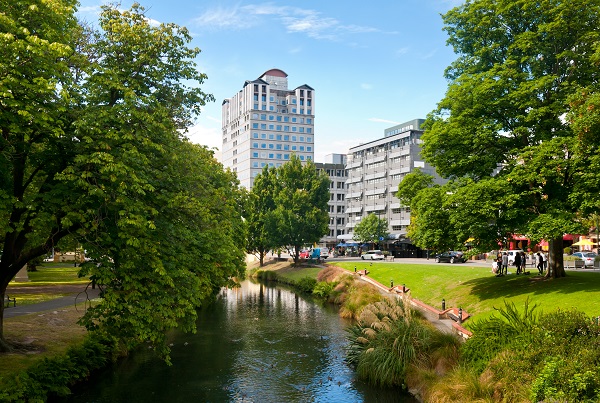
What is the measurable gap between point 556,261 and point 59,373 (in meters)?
28.9

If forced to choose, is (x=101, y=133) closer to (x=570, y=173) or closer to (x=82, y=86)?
(x=82, y=86)

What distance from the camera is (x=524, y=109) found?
30.5 meters

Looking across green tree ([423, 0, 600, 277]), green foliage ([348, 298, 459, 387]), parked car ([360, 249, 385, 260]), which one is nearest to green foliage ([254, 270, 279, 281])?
parked car ([360, 249, 385, 260])

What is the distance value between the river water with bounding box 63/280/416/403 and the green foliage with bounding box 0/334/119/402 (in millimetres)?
632

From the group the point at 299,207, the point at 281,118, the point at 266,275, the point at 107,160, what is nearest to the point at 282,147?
the point at 281,118

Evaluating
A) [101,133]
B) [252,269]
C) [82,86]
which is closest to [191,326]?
[101,133]

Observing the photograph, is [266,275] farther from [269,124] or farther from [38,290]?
[269,124]

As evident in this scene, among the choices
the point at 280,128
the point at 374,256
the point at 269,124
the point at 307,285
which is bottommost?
the point at 307,285

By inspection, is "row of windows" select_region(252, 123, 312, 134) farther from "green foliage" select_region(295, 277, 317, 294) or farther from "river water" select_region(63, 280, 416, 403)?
"river water" select_region(63, 280, 416, 403)

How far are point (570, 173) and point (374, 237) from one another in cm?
8079

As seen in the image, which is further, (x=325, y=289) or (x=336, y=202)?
(x=336, y=202)

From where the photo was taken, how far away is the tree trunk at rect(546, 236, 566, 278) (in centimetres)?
3141

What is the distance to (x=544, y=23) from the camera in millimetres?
28938

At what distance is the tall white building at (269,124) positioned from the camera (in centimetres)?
17125
